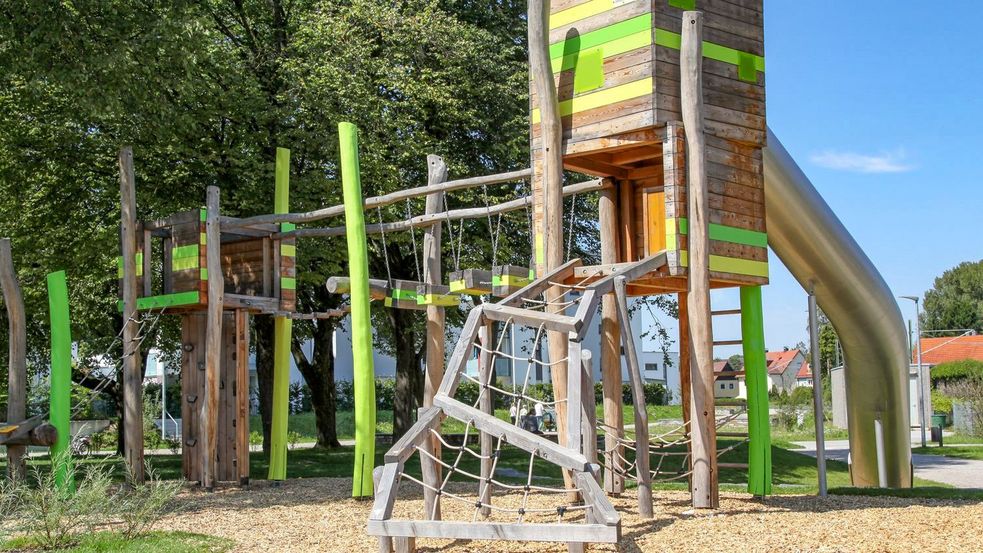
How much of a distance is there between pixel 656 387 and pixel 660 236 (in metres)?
42.4

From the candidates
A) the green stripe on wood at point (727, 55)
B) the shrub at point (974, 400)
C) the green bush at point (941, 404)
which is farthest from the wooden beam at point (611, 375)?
the green bush at point (941, 404)

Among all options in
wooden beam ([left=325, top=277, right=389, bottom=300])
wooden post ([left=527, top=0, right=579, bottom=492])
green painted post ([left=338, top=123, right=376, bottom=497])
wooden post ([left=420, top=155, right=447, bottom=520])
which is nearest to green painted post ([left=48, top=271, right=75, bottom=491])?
wooden beam ([left=325, top=277, right=389, bottom=300])

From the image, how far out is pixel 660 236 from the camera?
1164cm

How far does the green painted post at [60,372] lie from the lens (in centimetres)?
1266

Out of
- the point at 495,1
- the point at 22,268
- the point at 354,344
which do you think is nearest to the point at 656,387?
the point at 495,1

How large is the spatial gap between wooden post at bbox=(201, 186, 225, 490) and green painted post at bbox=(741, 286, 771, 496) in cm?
721

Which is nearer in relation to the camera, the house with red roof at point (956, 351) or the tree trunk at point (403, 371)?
the tree trunk at point (403, 371)

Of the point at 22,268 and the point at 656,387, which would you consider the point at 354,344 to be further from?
the point at 656,387

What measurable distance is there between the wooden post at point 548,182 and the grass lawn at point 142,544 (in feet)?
11.4

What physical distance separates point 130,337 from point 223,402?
1.81 metres

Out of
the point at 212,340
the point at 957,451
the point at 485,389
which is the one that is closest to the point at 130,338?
the point at 212,340

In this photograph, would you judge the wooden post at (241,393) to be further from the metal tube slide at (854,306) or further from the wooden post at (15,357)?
the metal tube slide at (854,306)

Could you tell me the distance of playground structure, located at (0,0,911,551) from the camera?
8.40m

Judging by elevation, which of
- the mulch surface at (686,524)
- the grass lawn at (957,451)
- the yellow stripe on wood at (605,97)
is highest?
the yellow stripe on wood at (605,97)
